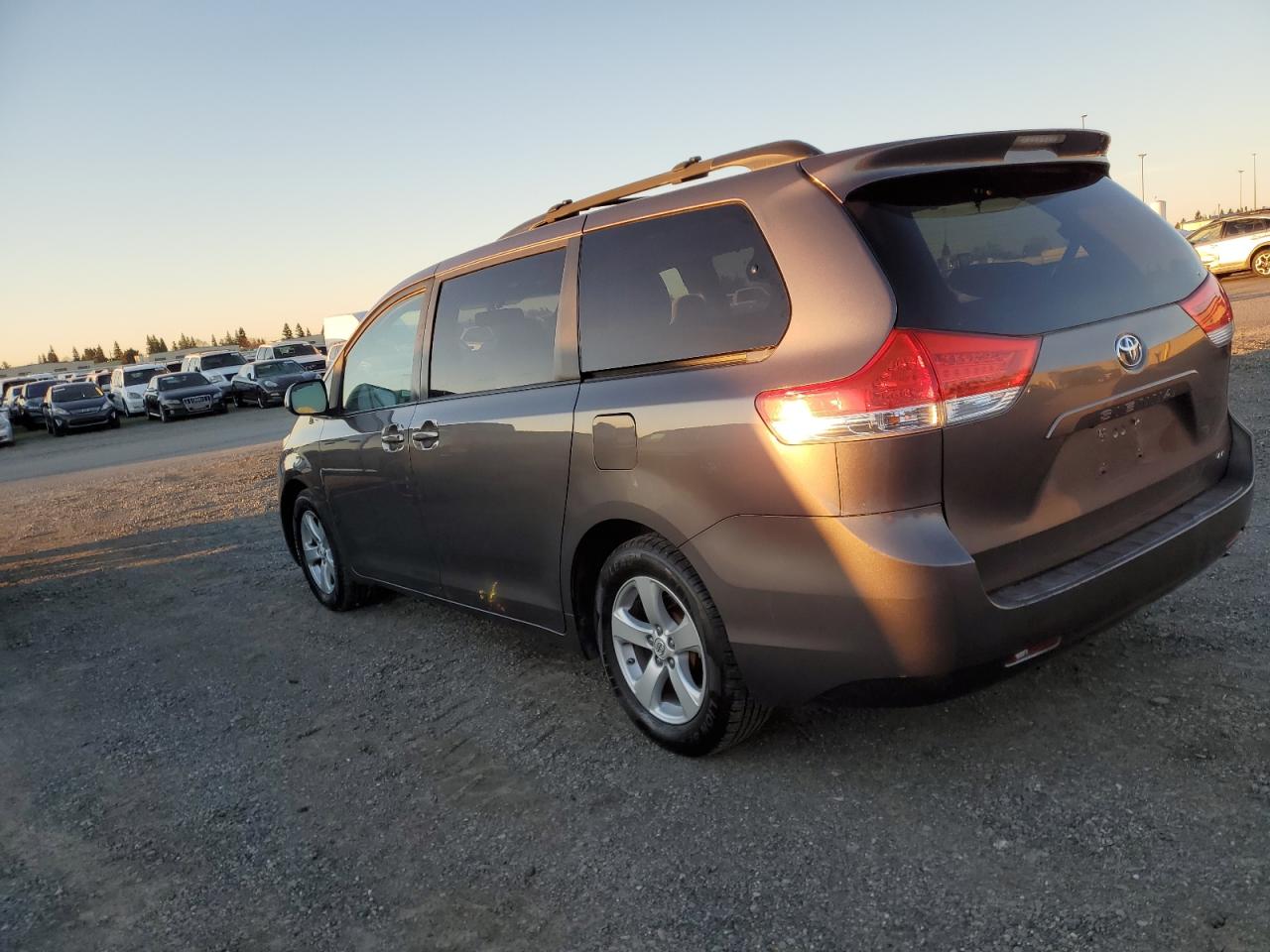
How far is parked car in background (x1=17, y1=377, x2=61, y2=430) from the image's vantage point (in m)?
32.8

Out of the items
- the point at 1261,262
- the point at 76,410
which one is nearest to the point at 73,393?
the point at 76,410

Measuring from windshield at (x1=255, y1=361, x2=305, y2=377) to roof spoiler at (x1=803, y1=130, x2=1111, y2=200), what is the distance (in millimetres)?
30247

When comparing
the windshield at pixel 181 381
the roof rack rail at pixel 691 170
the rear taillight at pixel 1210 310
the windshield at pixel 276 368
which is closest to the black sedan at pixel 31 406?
the windshield at pixel 181 381

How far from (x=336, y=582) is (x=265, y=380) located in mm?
26957

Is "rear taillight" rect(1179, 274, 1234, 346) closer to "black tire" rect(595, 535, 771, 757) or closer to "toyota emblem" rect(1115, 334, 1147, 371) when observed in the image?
"toyota emblem" rect(1115, 334, 1147, 371)

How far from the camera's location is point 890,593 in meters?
2.53

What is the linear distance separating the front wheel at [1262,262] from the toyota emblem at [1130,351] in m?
26.9

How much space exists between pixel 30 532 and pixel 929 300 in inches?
424

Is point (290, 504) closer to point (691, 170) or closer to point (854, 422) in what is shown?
point (691, 170)

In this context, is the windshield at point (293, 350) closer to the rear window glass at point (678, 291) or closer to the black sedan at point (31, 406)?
the black sedan at point (31, 406)

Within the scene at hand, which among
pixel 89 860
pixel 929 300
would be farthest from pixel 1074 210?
pixel 89 860

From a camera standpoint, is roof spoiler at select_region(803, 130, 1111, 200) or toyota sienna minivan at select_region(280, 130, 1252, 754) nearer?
toyota sienna minivan at select_region(280, 130, 1252, 754)

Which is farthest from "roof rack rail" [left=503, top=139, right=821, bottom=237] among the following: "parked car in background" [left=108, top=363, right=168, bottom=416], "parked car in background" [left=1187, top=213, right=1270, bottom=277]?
"parked car in background" [left=108, top=363, right=168, bottom=416]

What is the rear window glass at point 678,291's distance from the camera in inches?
113
